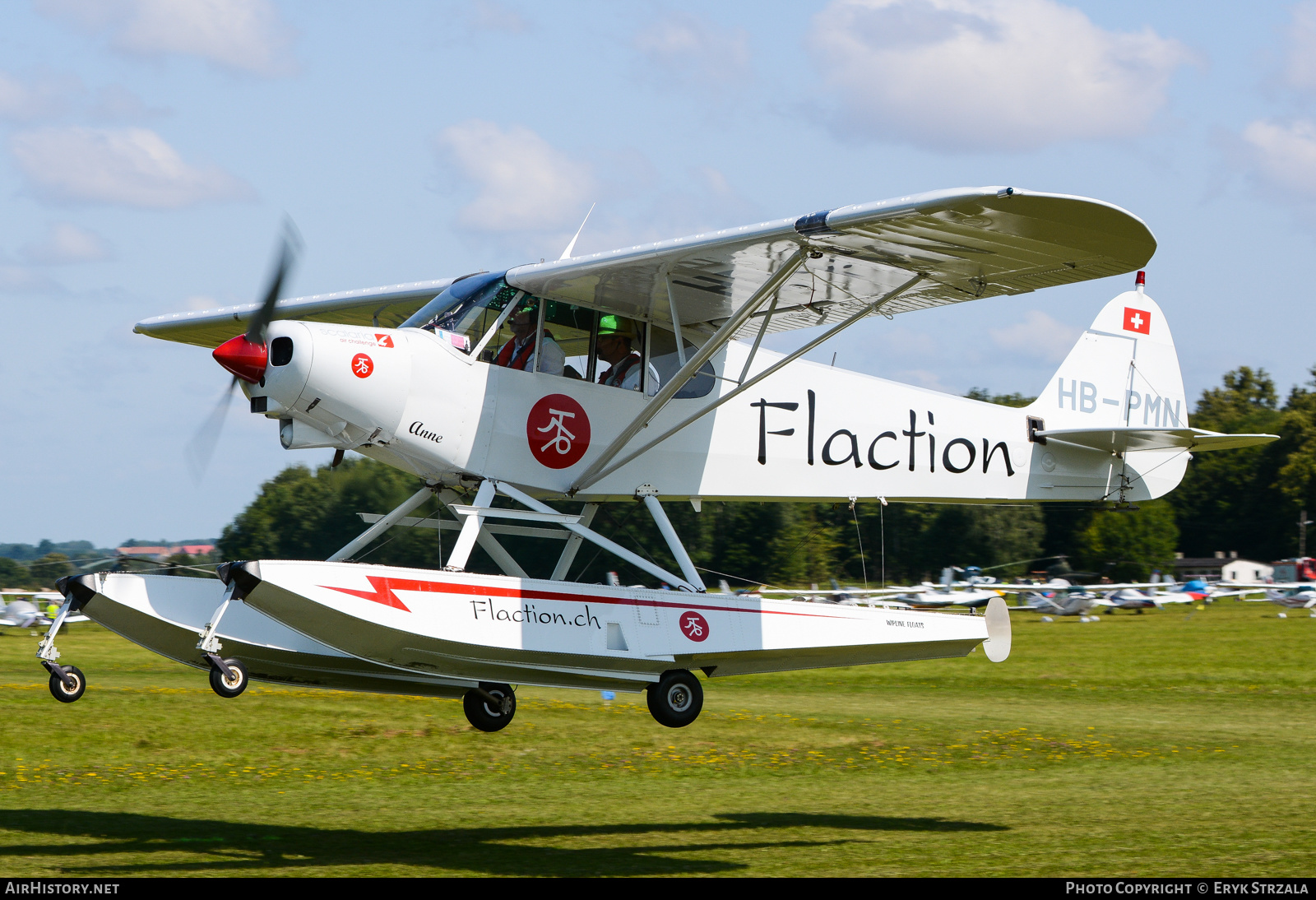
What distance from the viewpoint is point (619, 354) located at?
11789mm

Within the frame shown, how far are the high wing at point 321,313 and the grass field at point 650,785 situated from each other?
5337 millimetres

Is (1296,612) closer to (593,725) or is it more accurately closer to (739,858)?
(593,725)

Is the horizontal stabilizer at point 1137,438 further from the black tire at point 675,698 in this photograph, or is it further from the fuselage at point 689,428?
the black tire at point 675,698

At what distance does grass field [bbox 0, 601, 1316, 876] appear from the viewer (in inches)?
487

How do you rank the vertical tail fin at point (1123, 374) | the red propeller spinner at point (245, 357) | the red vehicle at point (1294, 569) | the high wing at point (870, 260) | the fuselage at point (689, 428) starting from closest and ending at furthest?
the high wing at point (870, 260)
the red propeller spinner at point (245, 357)
the fuselage at point (689, 428)
the vertical tail fin at point (1123, 374)
the red vehicle at point (1294, 569)

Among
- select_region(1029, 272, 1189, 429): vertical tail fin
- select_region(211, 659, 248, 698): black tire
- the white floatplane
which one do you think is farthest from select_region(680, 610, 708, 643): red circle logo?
select_region(1029, 272, 1189, 429): vertical tail fin

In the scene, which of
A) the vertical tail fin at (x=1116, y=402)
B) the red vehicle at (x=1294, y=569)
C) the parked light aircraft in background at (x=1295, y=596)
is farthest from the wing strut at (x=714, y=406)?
the red vehicle at (x=1294, y=569)

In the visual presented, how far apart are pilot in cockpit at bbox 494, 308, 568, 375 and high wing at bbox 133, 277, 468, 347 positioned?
1885 millimetres

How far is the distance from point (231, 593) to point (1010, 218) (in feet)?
19.6

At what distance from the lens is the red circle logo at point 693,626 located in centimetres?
1084

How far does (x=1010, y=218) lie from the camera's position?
30.0ft

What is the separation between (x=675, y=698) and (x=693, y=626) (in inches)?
24.5

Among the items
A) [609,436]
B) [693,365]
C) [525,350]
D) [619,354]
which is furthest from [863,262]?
[525,350]

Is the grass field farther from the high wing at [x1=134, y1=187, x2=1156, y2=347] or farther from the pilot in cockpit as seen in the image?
the high wing at [x1=134, y1=187, x2=1156, y2=347]
